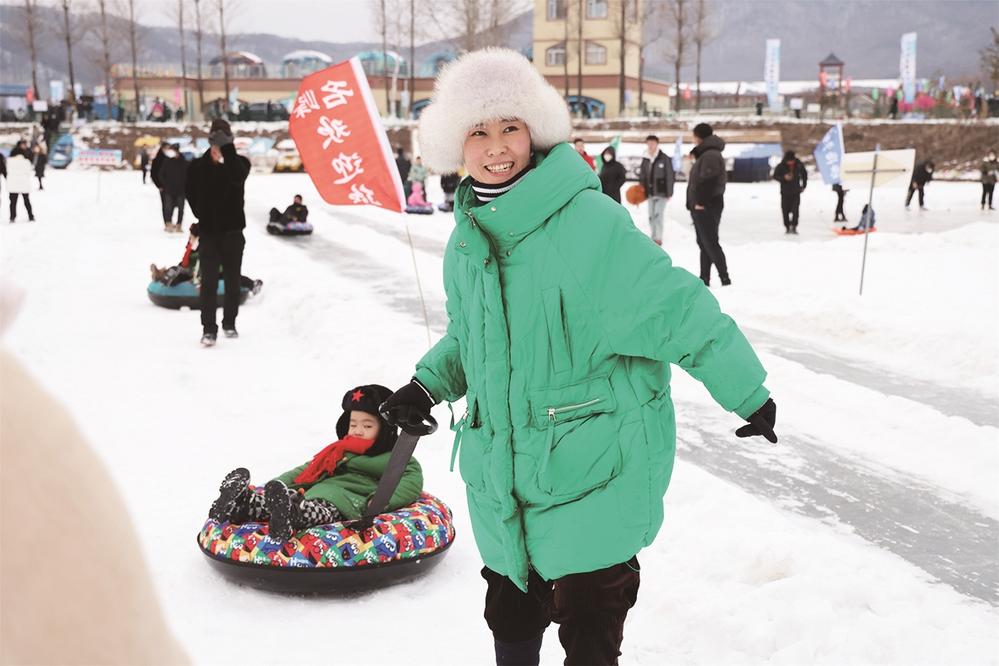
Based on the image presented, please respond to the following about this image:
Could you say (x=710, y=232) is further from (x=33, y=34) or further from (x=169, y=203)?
(x=33, y=34)

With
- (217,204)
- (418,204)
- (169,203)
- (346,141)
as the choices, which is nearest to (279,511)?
(346,141)

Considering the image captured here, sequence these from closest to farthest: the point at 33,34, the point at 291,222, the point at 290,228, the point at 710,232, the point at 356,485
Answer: the point at 356,485, the point at 710,232, the point at 290,228, the point at 291,222, the point at 33,34

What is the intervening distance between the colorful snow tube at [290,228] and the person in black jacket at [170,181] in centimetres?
168

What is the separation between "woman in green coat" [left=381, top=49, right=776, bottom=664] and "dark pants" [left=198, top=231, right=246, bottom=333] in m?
6.09

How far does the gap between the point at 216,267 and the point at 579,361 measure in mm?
6569

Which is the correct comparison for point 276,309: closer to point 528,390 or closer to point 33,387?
point 528,390

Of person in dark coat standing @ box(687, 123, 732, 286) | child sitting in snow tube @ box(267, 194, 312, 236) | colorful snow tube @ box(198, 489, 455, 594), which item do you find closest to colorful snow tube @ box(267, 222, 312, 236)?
child sitting in snow tube @ box(267, 194, 312, 236)

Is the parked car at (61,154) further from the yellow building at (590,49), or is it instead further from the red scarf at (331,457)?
the red scarf at (331,457)

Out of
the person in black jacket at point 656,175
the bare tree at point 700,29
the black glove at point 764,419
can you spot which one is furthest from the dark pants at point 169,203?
Answer: the bare tree at point 700,29

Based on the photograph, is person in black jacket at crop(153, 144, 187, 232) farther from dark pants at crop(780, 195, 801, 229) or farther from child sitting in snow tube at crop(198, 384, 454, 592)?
child sitting in snow tube at crop(198, 384, 454, 592)

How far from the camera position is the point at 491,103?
226 cm

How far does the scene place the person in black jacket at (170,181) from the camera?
55.3 ft

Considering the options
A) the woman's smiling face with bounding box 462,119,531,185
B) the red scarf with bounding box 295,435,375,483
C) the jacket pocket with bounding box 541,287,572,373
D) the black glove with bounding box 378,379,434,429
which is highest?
the woman's smiling face with bounding box 462,119,531,185

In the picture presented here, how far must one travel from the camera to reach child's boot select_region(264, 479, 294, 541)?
3.71m
